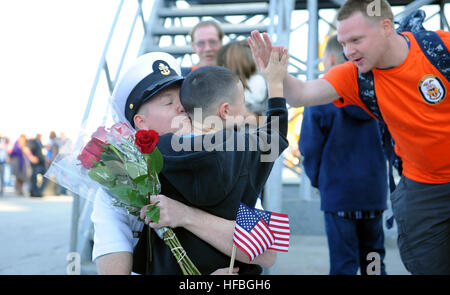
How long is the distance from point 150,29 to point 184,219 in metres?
4.66

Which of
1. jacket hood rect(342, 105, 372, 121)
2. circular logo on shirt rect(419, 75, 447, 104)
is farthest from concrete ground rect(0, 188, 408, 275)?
circular logo on shirt rect(419, 75, 447, 104)

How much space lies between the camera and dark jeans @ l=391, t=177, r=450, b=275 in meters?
2.14

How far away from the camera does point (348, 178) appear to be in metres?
2.92

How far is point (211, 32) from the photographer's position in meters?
3.35

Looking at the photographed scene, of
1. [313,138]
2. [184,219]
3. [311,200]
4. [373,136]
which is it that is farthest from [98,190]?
[311,200]

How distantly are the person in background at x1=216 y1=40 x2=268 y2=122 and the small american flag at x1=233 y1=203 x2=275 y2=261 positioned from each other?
4.65 feet

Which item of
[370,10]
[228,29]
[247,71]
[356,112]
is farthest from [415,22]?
[228,29]

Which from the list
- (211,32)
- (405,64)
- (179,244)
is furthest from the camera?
(211,32)

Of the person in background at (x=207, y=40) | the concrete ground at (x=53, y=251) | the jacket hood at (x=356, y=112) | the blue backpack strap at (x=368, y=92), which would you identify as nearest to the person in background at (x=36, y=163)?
the concrete ground at (x=53, y=251)

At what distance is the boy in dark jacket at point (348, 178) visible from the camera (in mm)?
2881

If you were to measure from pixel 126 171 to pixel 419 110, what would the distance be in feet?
4.92

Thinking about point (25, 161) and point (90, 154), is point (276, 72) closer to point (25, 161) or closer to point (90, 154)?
Result: point (90, 154)

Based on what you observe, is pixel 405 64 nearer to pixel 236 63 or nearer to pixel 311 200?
pixel 236 63

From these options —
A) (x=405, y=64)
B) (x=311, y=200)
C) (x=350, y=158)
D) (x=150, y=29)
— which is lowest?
(x=311, y=200)
